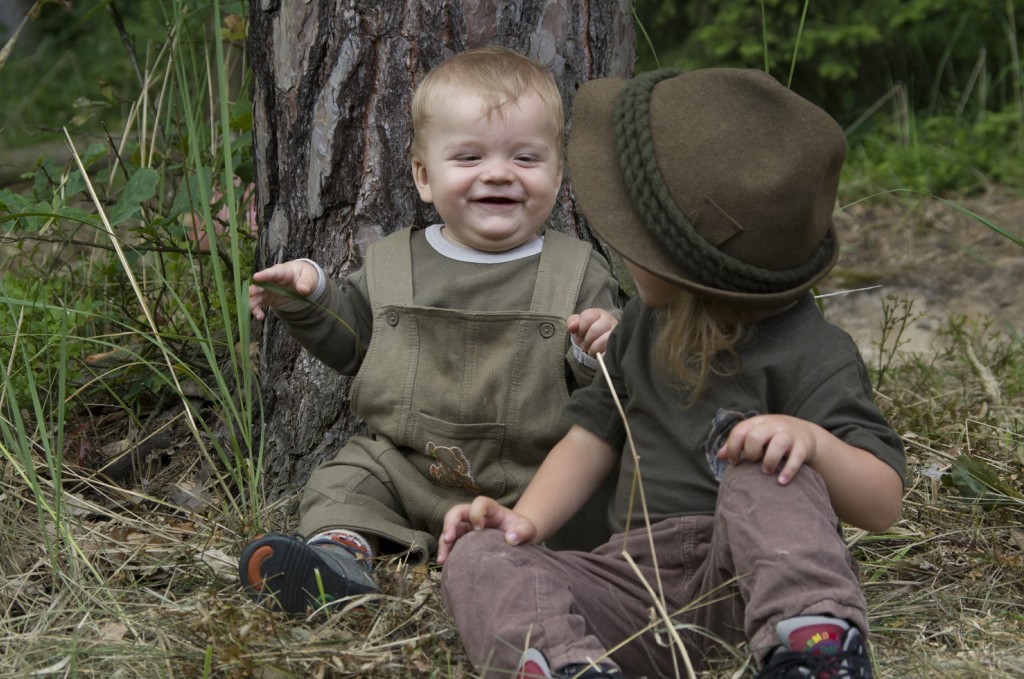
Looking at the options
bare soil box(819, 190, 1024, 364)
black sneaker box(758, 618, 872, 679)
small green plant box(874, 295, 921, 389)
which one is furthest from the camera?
bare soil box(819, 190, 1024, 364)

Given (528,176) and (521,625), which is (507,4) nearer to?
(528,176)

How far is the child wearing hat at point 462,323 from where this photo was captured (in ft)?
7.60

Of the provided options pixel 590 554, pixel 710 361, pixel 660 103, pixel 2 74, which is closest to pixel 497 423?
pixel 590 554

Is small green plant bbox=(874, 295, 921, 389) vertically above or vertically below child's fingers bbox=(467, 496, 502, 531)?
below

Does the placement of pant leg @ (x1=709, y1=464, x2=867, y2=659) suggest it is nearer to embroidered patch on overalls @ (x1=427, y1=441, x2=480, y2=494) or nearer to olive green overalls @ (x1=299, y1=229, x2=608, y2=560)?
olive green overalls @ (x1=299, y1=229, x2=608, y2=560)

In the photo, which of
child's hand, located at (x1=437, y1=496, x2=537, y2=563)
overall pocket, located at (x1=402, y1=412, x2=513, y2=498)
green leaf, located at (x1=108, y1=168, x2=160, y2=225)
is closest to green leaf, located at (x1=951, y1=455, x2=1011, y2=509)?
overall pocket, located at (x1=402, y1=412, x2=513, y2=498)

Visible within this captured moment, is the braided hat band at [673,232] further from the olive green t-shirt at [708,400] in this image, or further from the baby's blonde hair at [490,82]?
the baby's blonde hair at [490,82]

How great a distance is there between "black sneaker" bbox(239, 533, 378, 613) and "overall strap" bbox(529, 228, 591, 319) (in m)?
0.67

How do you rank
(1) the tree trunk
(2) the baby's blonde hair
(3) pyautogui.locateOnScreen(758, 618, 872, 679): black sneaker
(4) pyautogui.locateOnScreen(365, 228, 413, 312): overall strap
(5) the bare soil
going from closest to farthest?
(3) pyautogui.locateOnScreen(758, 618, 872, 679): black sneaker, (2) the baby's blonde hair, (4) pyautogui.locateOnScreen(365, 228, 413, 312): overall strap, (1) the tree trunk, (5) the bare soil

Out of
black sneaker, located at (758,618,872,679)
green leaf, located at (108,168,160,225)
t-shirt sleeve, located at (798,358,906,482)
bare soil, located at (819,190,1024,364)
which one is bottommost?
bare soil, located at (819,190,1024,364)

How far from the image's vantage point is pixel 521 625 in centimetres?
179

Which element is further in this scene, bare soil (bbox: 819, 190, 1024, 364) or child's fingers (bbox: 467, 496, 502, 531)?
bare soil (bbox: 819, 190, 1024, 364)

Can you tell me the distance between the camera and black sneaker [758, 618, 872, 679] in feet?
5.41

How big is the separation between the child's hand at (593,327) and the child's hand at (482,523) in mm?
402
